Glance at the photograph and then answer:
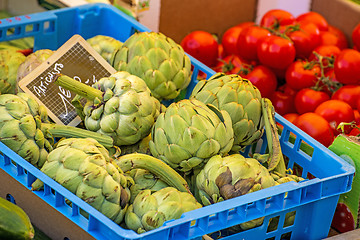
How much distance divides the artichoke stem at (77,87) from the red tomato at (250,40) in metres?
0.93

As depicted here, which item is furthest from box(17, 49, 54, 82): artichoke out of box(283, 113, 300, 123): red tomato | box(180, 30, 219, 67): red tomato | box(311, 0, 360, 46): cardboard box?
box(311, 0, 360, 46): cardboard box

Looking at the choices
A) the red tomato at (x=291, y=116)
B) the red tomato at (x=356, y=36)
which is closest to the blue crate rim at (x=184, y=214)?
the red tomato at (x=291, y=116)

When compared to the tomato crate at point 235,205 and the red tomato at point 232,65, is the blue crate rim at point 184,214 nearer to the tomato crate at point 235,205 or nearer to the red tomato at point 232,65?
the tomato crate at point 235,205

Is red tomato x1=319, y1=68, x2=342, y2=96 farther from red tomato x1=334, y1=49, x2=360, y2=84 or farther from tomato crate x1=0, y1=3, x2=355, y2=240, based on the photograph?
tomato crate x1=0, y1=3, x2=355, y2=240

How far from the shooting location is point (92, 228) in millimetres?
1016

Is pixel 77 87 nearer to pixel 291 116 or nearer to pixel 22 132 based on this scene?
pixel 22 132

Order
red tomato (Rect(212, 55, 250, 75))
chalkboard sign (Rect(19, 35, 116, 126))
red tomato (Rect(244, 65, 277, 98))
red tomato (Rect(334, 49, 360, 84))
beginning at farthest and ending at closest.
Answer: red tomato (Rect(212, 55, 250, 75)) < red tomato (Rect(244, 65, 277, 98)) < red tomato (Rect(334, 49, 360, 84)) < chalkboard sign (Rect(19, 35, 116, 126))

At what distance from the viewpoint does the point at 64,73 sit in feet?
4.90

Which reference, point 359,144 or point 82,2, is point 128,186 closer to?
point 359,144

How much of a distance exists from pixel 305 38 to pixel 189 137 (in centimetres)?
105

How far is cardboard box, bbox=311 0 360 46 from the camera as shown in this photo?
2.29 meters

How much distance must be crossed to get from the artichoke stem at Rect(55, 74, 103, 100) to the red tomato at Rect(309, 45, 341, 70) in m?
1.03

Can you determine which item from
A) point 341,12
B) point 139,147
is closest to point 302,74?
point 341,12

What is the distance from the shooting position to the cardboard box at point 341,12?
90.4 inches
